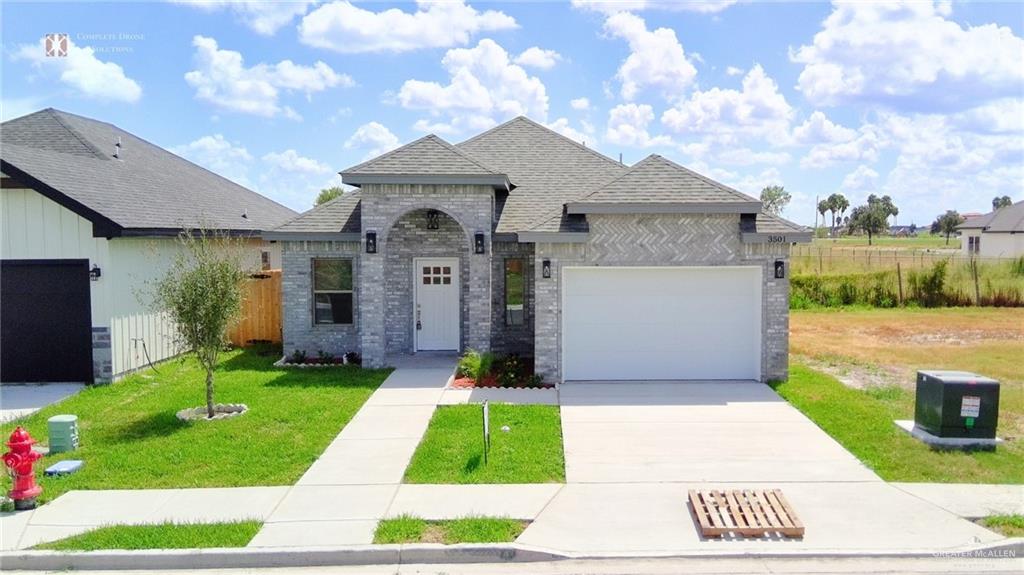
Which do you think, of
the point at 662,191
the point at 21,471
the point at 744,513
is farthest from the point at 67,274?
the point at 744,513

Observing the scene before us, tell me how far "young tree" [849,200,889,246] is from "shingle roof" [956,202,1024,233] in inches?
1444

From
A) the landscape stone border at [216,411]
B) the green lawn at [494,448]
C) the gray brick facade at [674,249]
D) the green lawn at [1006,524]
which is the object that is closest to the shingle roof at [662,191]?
the gray brick facade at [674,249]

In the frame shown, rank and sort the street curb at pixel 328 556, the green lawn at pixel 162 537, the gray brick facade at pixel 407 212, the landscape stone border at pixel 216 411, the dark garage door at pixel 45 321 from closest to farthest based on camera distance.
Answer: the street curb at pixel 328 556 < the green lawn at pixel 162 537 < the landscape stone border at pixel 216 411 < the dark garage door at pixel 45 321 < the gray brick facade at pixel 407 212

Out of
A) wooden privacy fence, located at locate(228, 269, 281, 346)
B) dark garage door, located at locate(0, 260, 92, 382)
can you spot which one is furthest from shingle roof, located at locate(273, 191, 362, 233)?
dark garage door, located at locate(0, 260, 92, 382)

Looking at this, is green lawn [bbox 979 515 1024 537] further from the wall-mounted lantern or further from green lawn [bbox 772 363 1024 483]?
the wall-mounted lantern

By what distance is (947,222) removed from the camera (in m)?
103

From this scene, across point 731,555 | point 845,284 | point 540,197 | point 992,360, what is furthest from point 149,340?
point 845,284

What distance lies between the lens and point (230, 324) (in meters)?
11.7

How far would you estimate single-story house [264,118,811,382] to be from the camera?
1362cm

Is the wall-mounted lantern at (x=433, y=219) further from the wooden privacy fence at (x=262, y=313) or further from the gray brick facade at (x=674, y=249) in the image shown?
the wooden privacy fence at (x=262, y=313)

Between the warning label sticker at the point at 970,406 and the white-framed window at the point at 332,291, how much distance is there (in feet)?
38.7

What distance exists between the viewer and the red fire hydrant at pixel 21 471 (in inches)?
307

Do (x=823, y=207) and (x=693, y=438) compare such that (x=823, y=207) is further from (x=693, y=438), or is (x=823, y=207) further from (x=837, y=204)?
(x=693, y=438)

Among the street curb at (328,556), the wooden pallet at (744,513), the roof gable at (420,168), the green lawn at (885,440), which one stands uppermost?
the roof gable at (420,168)
